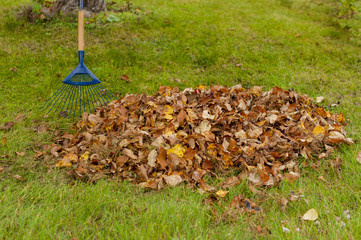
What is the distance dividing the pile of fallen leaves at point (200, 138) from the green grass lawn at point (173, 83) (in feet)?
0.45

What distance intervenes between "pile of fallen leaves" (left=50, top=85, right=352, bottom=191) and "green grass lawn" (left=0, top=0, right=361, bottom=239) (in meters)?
0.14

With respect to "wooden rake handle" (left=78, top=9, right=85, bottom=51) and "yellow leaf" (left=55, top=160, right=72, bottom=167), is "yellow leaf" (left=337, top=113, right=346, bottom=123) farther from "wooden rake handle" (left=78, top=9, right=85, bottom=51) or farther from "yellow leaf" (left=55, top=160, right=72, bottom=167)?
"wooden rake handle" (left=78, top=9, right=85, bottom=51)

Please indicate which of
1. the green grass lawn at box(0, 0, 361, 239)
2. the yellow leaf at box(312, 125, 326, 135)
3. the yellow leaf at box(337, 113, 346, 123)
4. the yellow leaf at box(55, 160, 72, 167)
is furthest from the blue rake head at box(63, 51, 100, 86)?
the yellow leaf at box(337, 113, 346, 123)

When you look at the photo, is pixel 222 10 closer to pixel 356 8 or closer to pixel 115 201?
pixel 356 8

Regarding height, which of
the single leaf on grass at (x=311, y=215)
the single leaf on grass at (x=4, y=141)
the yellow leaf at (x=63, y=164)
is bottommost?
the single leaf on grass at (x=4, y=141)

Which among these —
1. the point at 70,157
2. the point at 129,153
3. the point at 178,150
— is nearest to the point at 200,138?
the point at 178,150

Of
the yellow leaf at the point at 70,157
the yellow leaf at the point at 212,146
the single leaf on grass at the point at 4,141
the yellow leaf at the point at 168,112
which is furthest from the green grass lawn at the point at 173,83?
the yellow leaf at the point at 168,112

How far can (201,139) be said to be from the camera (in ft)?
8.48

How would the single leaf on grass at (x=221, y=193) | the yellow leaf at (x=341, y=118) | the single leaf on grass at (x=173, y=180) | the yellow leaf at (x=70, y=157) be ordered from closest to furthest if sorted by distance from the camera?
the single leaf on grass at (x=221, y=193)
the single leaf on grass at (x=173, y=180)
the yellow leaf at (x=70, y=157)
the yellow leaf at (x=341, y=118)

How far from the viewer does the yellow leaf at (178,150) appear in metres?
2.47

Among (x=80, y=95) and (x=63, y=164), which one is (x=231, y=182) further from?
(x=80, y=95)

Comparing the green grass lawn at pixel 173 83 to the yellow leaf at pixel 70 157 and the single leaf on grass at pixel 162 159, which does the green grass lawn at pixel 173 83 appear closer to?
the yellow leaf at pixel 70 157

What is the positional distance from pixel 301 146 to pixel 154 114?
4.92 ft

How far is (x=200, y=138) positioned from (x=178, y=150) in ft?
0.81
